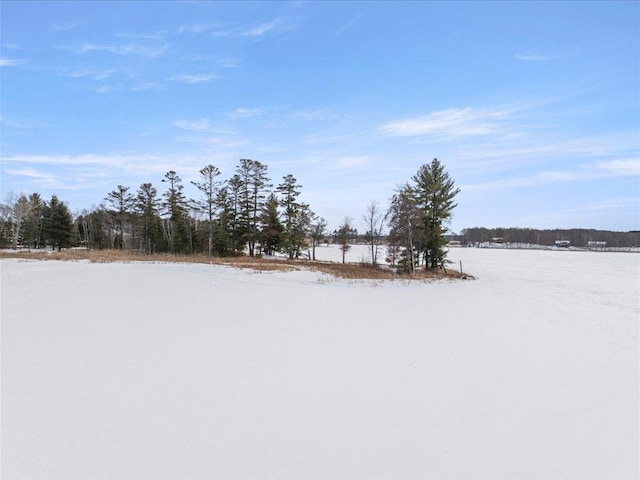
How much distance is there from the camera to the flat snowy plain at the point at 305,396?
125 inches

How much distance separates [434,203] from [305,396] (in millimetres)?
29176

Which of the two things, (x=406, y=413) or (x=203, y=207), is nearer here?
(x=406, y=413)

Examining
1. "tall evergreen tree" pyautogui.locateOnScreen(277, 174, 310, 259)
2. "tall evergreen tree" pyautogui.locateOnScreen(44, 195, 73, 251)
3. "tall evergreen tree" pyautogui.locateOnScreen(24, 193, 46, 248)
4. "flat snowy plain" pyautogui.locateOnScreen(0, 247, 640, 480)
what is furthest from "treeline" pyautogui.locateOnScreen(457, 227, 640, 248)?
"flat snowy plain" pyautogui.locateOnScreen(0, 247, 640, 480)

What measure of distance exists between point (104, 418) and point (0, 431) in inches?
36.8

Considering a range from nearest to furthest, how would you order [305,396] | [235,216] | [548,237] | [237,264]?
[305,396] → [237,264] → [235,216] → [548,237]

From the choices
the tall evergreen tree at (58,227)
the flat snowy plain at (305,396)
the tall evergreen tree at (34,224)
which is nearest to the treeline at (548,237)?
the tall evergreen tree at (58,227)

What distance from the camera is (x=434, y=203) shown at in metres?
30.8

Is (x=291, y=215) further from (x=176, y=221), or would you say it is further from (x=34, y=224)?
(x=34, y=224)

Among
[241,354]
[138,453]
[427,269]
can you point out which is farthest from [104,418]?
[427,269]

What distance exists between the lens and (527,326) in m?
9.20

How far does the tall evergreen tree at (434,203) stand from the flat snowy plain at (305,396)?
21.2 metres

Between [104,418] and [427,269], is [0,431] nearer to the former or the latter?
[104,418]

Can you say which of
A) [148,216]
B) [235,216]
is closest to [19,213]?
[148,216]

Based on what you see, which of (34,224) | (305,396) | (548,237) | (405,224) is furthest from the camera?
(548,237)
